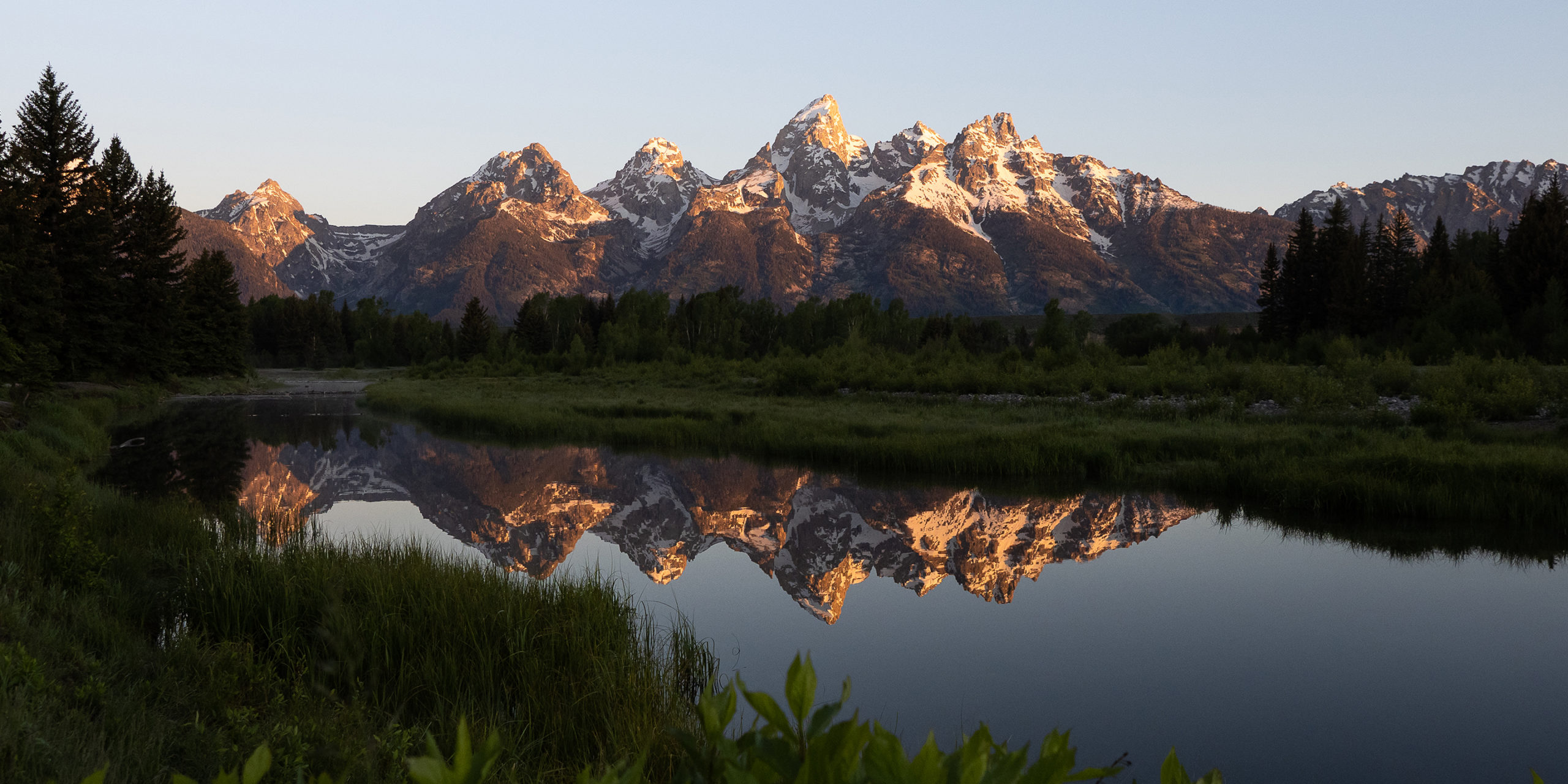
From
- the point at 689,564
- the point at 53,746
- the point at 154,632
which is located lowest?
the point at 689,564

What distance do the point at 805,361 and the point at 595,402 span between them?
1261 cm

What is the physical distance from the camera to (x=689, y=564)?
46.4ft

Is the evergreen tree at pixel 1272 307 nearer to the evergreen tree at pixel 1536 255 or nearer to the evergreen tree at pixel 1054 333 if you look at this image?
the evergreen tree at pixel 1054 333

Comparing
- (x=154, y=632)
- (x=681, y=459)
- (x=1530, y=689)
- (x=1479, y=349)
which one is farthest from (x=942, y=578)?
(x=1479, y=349)

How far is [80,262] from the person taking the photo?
32719 millimetres

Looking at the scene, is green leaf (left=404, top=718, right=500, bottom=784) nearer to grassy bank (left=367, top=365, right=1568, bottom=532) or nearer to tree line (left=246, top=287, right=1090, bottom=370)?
grassy bank (left=367, top=365, right=1568, bottom=532)

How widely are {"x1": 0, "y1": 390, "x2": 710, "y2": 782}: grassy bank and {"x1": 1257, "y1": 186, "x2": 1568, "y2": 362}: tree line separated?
129ft

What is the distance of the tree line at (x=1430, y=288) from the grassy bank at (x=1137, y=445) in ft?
57.4

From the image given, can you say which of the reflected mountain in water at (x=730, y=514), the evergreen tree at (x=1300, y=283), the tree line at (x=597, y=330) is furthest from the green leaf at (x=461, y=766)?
the tree line at (x=597, y=330)

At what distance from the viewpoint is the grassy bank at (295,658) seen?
441 cm

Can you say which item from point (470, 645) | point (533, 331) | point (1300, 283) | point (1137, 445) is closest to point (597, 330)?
point (533, 331)

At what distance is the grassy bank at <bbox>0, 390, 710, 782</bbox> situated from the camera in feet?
14.5

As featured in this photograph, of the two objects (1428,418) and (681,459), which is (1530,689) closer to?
(1428,418)

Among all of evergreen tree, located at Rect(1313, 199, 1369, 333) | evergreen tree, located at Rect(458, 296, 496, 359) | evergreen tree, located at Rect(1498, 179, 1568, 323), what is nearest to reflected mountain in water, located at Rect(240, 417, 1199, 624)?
evergreen tree, located at Rect(1498, 179, 1568, 323)
